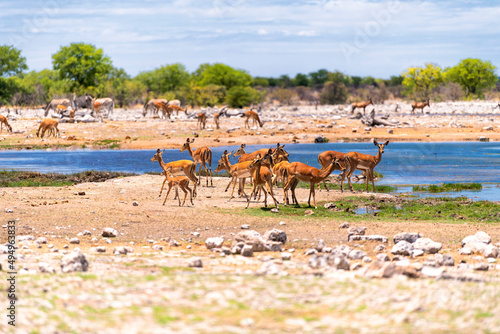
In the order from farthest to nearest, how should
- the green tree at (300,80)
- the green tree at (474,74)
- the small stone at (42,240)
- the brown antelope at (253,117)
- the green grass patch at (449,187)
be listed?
the green tree at (300,80), the green tree at (474,74), the brown antelope at (253,117), the green grass patch at (449,187), the small stone at (42,240)

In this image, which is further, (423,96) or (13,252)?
(423,96)

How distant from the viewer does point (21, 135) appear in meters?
43.0

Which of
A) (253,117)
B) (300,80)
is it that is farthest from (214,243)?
(300,80)

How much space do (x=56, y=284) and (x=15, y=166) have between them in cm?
2280

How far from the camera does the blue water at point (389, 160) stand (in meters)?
26.0

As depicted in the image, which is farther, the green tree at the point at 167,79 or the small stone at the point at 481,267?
the green tree at the point at 167,79

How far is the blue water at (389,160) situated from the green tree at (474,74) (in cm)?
4791

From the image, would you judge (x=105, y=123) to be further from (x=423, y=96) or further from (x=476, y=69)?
(x=476, y=69)

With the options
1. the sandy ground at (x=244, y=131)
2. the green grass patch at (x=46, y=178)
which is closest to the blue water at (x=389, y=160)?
the sandy ground at (x=244, y=131)

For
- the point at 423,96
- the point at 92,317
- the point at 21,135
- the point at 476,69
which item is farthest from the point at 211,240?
the point at 476,69

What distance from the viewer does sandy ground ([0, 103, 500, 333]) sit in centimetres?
660

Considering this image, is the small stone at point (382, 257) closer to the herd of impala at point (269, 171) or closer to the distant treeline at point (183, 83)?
the herd of impala at point (269, 171)

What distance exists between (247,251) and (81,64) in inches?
2450

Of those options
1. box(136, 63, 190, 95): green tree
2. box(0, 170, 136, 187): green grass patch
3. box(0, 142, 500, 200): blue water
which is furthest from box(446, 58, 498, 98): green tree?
box(0, 170, 136, 187): green grass patch
